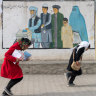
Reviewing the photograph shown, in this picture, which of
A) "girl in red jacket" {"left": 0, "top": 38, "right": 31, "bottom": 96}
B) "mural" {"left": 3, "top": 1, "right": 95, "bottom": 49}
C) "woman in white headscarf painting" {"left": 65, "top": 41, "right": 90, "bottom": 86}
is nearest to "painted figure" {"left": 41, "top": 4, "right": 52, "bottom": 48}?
"mural" {"left": 3, "top": 1, "right": 95, "bottom": 49}

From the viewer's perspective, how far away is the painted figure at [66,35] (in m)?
11.8

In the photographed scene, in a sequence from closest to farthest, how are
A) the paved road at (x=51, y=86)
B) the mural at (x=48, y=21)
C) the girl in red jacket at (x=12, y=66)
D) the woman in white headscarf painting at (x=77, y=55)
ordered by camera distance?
1. the girl in red jacket at (x=12, y=66)
2. the paved road at (x=51, y=86)
3. the woman in white headscarf painting at (x=77, y=55)
4. the mural at (x=48, y=21)

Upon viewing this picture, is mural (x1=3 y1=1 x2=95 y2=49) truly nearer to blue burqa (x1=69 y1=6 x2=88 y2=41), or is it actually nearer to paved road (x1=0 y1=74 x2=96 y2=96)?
blue burqa (x1=69 y1=6 x2=88 y2=41)

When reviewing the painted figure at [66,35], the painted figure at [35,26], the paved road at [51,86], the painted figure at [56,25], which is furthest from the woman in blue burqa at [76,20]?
the paved road at [51,86]

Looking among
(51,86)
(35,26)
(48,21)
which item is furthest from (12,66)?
(48,21)

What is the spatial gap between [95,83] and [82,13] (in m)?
3.07

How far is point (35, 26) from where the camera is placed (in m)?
11.8

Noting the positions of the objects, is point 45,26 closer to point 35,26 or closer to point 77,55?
point 35,26

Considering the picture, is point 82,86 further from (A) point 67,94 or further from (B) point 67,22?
(B) point 67,22

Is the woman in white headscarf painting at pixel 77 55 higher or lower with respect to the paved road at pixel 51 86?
higher

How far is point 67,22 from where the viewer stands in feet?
38.8

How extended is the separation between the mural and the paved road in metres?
1.51

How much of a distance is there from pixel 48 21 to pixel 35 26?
490 millimetres

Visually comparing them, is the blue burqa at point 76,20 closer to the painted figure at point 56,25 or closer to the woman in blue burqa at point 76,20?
the woman in blue burqa at point 76,20
